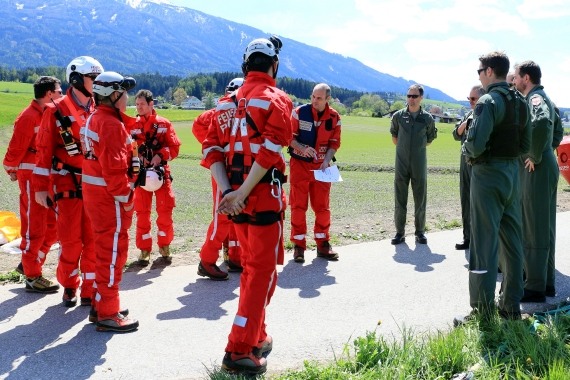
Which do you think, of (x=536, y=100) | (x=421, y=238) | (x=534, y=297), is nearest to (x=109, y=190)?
(x=536, y=100)

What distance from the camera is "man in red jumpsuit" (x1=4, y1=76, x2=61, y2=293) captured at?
624cm

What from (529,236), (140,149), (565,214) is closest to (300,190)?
(140,149)

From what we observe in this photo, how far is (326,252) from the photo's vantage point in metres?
7.84

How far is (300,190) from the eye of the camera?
7.98 metres

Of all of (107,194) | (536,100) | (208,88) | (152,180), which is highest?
(208,88)

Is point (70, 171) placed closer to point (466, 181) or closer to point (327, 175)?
point (327, 175)

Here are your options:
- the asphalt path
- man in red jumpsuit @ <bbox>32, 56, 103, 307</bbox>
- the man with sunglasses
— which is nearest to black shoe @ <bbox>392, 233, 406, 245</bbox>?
the man with sunglasses

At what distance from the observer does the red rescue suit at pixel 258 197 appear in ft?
13.4

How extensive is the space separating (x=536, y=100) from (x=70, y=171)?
4.84 m

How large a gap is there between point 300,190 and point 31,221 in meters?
3.50

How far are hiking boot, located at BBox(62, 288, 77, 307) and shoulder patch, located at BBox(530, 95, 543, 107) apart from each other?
512 centimetres

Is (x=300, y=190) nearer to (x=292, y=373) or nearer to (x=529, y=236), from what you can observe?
(x=529, y=236)

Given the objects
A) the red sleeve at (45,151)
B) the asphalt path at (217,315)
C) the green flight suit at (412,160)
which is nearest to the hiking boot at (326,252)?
the asphalt path at (217,315)

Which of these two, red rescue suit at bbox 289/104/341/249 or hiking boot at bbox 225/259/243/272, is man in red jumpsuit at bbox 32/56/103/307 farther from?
red rescue suit at bbox 289/104/341/249
